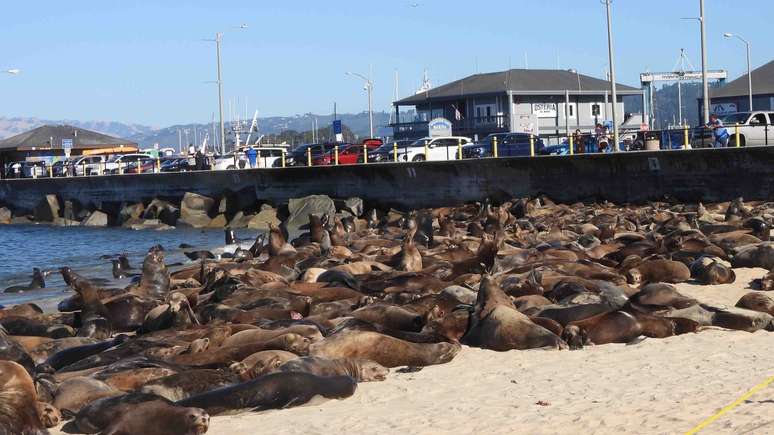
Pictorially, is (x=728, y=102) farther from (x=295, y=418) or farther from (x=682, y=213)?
(x=295, y=418)

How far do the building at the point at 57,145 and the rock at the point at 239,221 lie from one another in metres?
35.2

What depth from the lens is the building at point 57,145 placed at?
7950 cm

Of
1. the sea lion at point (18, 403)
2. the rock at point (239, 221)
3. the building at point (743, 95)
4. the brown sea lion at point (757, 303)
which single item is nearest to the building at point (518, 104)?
the building at point (743, 95)

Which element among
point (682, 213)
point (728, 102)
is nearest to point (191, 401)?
point (682, 213)

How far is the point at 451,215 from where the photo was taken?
1353 inches

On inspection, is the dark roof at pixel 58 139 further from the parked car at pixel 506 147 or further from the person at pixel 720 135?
the person at pixel 720 135

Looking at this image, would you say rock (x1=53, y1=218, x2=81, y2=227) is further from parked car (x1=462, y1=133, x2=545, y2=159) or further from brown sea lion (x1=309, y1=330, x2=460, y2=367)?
brown sea lion (x1=309, y1=330, x2=460, y2=367)

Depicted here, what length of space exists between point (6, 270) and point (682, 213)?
17781 millimetres

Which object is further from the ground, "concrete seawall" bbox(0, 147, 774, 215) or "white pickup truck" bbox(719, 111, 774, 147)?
"white pickup truck" bbox(719, 111, 774, 147)

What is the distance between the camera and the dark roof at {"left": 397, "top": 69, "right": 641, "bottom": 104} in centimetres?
→ 7525

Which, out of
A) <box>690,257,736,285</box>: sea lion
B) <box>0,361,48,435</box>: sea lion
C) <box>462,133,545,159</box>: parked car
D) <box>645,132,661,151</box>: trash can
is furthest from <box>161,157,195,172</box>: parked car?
<box>0,361,48,435</box>: sea lion

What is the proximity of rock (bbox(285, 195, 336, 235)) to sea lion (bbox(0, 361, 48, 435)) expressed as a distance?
29.6 m

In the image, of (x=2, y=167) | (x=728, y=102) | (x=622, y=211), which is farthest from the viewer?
(x=728, y=102)

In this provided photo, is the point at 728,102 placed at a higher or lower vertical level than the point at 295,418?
higher
